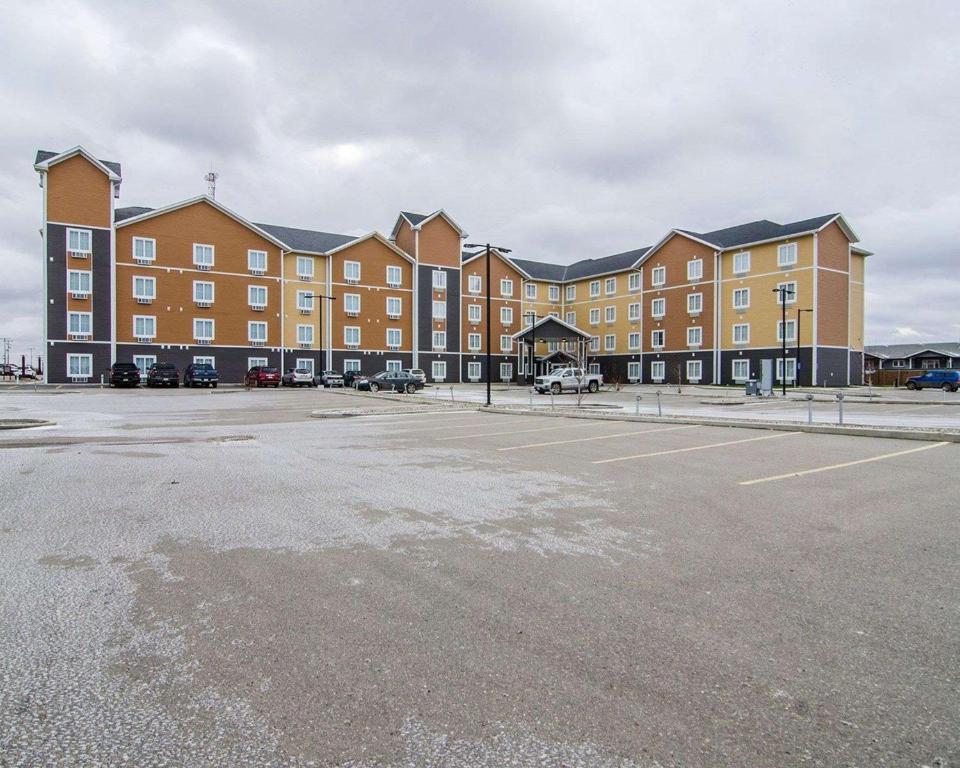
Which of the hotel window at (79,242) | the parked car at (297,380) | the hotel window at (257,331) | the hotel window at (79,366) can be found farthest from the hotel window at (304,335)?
the hotel window at (79,242)

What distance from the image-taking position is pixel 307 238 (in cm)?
5919

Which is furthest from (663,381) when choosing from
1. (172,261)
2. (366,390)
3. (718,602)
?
(718,602)

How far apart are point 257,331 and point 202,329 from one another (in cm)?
454

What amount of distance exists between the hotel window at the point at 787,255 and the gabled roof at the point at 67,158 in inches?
2153

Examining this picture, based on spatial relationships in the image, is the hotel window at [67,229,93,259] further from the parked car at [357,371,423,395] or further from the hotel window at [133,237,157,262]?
the parked car at [357,371,423,395]

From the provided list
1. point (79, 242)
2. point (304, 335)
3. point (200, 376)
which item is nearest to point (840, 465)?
point (200, 376)

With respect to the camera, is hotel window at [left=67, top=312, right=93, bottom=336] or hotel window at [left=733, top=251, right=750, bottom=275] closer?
hotel window at [left=67, top=312, right=93, bottom=336]

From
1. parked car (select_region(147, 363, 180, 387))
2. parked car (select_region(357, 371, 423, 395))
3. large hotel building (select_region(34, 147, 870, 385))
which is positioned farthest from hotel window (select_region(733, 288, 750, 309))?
parked car (select_region(147, 363, 180, 387))

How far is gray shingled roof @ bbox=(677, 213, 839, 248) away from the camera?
48625 millimetres

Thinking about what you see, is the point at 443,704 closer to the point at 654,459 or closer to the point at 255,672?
the point at 255,672

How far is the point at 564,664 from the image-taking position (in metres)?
3.20

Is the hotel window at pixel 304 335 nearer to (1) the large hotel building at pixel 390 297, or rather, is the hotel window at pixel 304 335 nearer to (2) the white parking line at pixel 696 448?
(1) the large hotel building at pixel 390 297

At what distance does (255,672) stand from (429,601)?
1.27 meters

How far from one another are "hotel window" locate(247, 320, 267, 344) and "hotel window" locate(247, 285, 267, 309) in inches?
60.6
